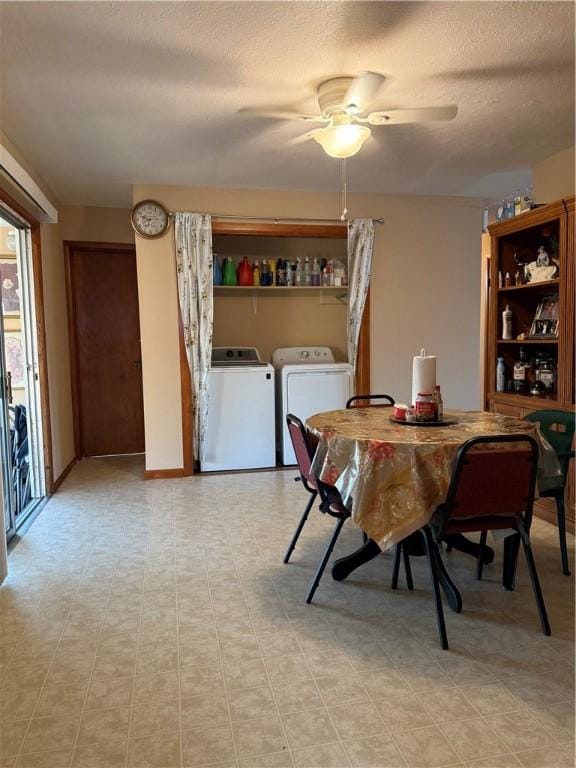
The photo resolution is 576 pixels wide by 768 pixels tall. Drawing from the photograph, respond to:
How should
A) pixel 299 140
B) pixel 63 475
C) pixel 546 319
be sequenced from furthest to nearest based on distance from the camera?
pixel 63 475
pixel 546 319
pixel 299 140

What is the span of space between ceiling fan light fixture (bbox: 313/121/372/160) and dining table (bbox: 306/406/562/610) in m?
1.42

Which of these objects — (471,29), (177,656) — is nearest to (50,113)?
(471,29)

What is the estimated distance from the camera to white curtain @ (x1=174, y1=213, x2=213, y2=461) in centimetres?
434

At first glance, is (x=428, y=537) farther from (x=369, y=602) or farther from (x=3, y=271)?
(x=3, y=271)

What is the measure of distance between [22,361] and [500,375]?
3.50m

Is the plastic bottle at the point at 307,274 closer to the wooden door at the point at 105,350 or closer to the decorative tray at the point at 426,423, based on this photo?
the wooden door at the point at 105,350

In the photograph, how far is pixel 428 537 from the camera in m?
2.16

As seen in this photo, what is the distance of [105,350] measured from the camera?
529 centimetres

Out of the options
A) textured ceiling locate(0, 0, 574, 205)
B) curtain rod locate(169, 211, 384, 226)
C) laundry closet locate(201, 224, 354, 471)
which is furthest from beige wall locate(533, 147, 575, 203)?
laundry closet locate(201, 224, 354, 471)

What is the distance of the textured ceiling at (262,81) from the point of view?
2045mm

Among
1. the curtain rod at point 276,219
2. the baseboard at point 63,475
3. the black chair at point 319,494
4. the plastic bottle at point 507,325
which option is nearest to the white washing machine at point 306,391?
the curtain rod at point 276,219

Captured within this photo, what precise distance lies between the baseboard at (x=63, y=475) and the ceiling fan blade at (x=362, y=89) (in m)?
3.46

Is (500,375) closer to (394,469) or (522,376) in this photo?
(522,376)

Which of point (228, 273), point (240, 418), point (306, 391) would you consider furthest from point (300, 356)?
point (228, 273)
